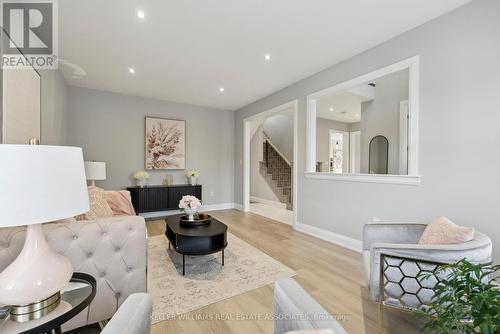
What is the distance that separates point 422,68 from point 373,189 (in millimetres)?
1472

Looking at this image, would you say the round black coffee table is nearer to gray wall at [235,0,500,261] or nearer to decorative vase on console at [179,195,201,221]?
decorative vase on console at [179,195,201,221]

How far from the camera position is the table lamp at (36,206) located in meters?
0.81

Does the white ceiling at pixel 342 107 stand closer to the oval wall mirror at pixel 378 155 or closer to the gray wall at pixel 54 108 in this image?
the oval wall mirror at pixel 378 155

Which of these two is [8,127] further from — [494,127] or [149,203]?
[494,127]

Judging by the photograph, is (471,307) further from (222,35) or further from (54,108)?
(54,108)

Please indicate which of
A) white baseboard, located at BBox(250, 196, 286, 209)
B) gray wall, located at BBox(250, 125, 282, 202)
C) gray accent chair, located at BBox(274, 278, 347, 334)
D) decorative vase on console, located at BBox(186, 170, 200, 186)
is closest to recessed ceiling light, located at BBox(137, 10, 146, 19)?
gray accent chair, located at BBox(274, 278, 347, 334)

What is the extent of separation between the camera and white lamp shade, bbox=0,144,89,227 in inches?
31.5

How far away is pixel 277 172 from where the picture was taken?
7.59m

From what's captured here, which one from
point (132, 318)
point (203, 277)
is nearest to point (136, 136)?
point (203, 277)

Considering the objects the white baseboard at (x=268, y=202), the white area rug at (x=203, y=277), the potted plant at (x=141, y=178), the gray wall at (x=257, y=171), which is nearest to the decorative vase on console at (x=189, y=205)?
the white area rug at (x=203, y=277)

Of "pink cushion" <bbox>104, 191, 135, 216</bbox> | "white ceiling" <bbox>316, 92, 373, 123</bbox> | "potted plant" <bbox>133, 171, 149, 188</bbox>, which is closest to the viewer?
"pink cushion" <bbox>104, 191, 135, 216</bbox>

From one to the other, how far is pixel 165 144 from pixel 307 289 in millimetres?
4363

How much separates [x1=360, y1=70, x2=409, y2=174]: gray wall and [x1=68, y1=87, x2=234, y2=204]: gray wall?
3.35 meters

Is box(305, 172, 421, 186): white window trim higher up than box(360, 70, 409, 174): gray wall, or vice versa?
box(360, 70, 409, 174): gray wall
